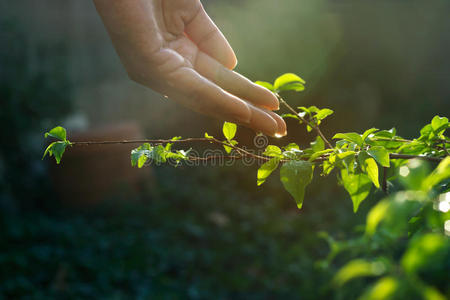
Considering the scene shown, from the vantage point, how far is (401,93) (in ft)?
19.8

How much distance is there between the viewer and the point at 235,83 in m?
1.00

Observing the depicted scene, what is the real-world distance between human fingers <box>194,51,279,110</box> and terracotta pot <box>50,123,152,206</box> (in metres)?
2.88

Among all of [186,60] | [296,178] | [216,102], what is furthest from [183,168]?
[296,178]

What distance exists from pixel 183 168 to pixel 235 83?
12.7 feet

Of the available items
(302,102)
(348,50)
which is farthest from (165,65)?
(348,50)

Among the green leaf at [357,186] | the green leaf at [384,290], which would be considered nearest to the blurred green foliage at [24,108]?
the green leaf at [357,186]

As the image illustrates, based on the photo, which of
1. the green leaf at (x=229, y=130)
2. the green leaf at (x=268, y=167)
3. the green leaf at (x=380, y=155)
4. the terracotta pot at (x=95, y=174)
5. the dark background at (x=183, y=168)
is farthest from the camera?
Answer: the terracotta pot at (x=95, y=174)

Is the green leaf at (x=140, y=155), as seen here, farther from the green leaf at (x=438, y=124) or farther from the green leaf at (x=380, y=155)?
the green leaf at (x=438, y=124)

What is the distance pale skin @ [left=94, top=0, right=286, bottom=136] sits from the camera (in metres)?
0.89

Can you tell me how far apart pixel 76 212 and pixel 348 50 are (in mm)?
4615

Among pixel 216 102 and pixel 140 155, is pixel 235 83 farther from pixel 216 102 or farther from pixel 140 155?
pixel 140 155

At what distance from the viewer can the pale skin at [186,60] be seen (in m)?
0.89

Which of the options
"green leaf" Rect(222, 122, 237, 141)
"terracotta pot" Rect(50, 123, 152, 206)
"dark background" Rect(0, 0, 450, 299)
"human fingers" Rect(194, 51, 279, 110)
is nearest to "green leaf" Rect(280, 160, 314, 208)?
"green leaf" Rect(222, 122, 237, 141)

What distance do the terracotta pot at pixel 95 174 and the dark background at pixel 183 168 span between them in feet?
0.04
